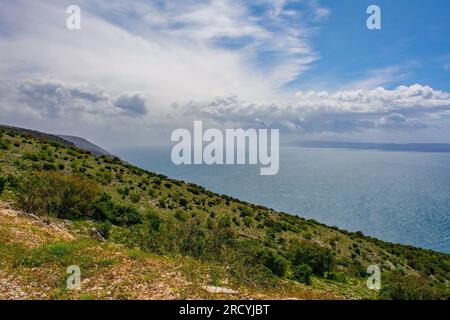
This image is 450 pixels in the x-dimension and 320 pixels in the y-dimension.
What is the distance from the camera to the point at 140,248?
1488 cm

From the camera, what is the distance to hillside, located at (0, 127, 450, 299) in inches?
419

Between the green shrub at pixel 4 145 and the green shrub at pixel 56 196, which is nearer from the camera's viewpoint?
the green shrub at pixel 56 196

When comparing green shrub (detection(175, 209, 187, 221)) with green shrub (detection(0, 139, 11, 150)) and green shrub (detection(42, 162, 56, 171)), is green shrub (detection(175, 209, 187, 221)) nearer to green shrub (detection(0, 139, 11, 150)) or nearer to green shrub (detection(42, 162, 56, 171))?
green shrub (detection(42, 162, 56, 171))

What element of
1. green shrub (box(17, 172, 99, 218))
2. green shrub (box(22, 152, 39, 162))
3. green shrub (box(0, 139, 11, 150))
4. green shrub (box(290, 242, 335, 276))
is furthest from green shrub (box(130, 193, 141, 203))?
green shrub (box(0, 139, 11, 150))

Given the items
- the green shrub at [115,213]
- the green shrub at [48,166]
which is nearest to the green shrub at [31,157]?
the green shrub at [48,166]

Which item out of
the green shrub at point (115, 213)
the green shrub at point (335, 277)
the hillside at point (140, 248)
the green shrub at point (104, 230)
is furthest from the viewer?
the green shrub at point (115, 213)

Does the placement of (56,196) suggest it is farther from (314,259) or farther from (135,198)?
A: (314,259)

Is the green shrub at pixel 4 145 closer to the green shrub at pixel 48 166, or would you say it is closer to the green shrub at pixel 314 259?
the green shrub at pixel 48 166

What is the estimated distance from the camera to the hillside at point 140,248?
10.6m

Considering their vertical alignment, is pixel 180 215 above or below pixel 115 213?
below

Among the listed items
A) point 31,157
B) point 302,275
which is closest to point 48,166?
point 31,157
